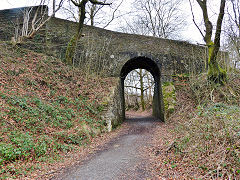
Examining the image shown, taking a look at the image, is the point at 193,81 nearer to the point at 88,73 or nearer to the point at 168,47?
the point at 168,47

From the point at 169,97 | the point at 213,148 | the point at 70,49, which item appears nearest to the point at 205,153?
the point at 213,148

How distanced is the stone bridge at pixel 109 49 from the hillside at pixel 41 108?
1178mm


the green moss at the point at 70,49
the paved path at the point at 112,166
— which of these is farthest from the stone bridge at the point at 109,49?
the paved path at the point at 112,166

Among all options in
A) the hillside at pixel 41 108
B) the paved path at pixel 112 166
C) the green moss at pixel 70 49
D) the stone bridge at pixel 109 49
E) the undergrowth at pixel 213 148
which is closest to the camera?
the undergrowth at pixel 213 148

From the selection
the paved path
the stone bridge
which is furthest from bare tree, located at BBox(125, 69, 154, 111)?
the paved path

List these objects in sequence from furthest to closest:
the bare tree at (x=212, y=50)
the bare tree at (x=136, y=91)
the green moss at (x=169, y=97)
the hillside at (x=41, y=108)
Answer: the bare tree at (x=136, y=91)
the green moss at (x=169, y=97)
the bare tree at (x=212, y=50)
the hillside at (x=41, y=108)

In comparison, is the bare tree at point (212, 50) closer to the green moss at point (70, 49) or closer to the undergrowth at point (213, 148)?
the undergrowth at point (213, 148)

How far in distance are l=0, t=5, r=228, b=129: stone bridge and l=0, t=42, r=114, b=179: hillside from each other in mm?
1178

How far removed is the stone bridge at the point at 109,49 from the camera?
10953 mm

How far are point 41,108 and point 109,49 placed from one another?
23.3ft

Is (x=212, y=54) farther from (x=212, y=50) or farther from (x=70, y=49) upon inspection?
(x=70, y=49)

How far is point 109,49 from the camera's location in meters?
12.0

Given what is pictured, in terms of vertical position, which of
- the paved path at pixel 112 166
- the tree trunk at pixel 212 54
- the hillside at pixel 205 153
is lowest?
the paved path at pixel 112 166

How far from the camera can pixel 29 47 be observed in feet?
34.6
